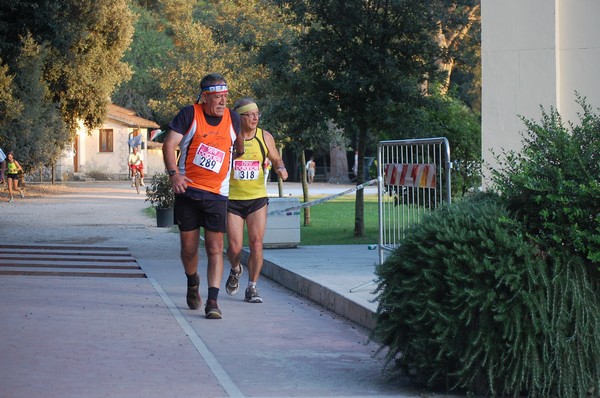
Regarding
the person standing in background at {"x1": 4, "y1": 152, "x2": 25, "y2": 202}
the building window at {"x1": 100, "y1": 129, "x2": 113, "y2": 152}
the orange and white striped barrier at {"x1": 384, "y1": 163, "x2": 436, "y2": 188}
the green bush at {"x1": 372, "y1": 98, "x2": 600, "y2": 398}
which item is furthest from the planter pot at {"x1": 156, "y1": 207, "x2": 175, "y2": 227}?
the building window at {"x1": 100, "y1": 129, "x2": 113, "y2": 152}

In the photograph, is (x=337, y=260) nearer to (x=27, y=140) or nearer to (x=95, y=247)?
(x=95, y=247)

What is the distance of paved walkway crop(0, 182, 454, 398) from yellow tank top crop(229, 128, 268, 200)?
116 cm

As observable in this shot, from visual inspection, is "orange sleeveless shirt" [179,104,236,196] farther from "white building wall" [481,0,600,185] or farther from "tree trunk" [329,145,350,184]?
"tree trunk" [329,145,350,184]

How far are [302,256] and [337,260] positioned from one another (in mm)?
771

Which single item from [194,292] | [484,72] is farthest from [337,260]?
[194,292]

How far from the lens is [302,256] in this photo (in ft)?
47.6

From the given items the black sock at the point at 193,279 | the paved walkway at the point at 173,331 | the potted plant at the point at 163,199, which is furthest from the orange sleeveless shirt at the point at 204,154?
the potted plant at the point at 163,199

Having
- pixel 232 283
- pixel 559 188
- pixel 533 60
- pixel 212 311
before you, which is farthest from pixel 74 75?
pixel 559 188

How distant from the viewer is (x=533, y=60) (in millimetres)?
12055

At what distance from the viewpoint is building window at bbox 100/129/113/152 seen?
6912 cm

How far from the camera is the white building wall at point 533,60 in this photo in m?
11.9

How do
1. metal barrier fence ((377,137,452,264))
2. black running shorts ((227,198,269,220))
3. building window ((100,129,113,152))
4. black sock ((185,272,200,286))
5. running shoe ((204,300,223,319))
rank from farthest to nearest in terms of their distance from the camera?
building window ((100,129,113,152)) → black running shorts ((227,198,269,220)) → black sock ((185,272,200,286)) → running shoe ((204,300,223,319)) → metal barrier fence ((377,137,452,264))

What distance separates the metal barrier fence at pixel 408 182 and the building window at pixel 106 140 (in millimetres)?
59554

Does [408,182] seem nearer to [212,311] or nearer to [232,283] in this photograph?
[212,311]
